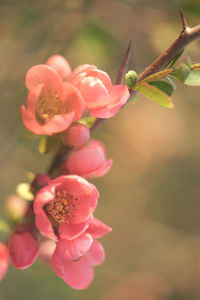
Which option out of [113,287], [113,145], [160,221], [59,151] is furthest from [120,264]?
[59,151]

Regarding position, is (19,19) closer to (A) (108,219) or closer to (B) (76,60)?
(B) (76,60)

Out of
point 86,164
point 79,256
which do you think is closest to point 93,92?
point 86,164

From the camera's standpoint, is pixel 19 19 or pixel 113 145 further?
pixel 113 145

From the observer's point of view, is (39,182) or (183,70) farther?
(39,182)

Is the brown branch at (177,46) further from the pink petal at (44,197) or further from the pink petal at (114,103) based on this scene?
the pink petal at (44,197)

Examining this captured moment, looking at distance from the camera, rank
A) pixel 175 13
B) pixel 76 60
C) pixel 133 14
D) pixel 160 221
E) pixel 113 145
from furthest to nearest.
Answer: pixel 160 221 < pixel 113 145 < pixel 76 60 < pixel 133 14 < pixel 175 13

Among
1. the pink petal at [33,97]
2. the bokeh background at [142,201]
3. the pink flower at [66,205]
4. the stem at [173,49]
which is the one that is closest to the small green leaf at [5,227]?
the pink flower at [66,205]

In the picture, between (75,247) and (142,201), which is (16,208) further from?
(142,201)
